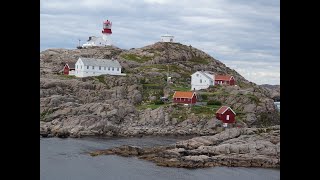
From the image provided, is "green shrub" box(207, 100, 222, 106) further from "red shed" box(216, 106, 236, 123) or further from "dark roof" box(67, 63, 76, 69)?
"dark roof" box(67, 63, 76, 69)

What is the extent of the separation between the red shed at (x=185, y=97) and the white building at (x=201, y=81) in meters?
5.74

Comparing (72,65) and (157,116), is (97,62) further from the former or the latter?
(157,116)

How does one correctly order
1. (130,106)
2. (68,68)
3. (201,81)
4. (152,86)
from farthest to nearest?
1. (68,68)
2. (201,81)
3. (152,86)
4. (130,106)

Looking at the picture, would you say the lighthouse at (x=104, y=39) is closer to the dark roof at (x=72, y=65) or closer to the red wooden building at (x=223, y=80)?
the dark roof at (x=72, y=65)

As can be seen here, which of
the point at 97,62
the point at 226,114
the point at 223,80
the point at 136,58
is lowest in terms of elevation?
the point at 226,114

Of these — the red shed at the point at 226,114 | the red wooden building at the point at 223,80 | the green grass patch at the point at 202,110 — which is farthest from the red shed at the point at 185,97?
the red wooden building at the point at 223,80

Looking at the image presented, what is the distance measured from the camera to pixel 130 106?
3909cm

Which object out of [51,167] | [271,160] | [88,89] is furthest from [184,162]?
[88,89]

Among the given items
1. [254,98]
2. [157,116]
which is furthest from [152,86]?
[254,98]

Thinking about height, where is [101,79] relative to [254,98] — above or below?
above

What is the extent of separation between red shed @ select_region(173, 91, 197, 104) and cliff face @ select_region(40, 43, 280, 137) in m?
1.31

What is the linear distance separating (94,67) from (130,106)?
909 cm
